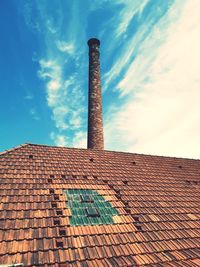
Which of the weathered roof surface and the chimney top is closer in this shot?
the weathered roof surface

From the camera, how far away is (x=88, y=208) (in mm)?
7355

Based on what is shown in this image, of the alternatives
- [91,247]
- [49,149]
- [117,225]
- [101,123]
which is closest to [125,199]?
[117,225]

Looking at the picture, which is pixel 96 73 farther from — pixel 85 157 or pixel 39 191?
pixel 39 191

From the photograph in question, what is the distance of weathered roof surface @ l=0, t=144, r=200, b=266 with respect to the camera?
5391 mm

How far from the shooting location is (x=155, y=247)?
6066 mm

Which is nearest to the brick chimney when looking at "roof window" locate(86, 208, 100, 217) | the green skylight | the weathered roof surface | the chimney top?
the chimney top

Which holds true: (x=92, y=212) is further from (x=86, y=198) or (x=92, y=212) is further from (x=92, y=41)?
(x=92, y=41)

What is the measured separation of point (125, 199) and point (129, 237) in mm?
1908

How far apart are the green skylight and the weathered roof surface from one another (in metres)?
0.17

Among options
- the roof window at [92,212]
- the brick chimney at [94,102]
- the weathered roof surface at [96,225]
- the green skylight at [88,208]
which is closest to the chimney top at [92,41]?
the brick chimney at [94,102]

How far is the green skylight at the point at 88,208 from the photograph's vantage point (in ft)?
22.2

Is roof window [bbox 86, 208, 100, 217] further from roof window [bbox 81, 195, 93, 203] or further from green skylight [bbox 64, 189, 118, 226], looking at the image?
roof window [bbox 81, 195, 93, 203]

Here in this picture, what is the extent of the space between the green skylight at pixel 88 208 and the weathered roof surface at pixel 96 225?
0.17 meters

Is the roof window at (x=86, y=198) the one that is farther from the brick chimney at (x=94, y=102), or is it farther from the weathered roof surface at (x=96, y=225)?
the brick chimney at (x=94, y=102)
